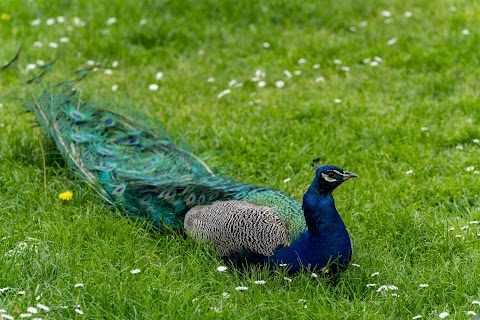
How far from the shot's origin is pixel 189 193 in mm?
4512

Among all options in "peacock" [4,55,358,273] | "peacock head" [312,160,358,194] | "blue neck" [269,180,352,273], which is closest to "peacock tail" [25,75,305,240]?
"peacock" [4,55,358,273]

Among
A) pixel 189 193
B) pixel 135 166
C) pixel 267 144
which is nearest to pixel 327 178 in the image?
pixel 189 193

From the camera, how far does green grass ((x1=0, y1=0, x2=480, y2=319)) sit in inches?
147

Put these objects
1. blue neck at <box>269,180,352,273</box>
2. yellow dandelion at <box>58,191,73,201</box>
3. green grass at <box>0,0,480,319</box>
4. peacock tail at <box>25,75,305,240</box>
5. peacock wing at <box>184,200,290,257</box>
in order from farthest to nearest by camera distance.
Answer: yellow dandelion at <box>58,191,73,201</box> → peacock tail at <box>25,75,305,240</box> → peacock wing at <box>184,200,290,257</box> → blue neck at <box>269,180,352,273</box> → green grass at <box>0,0,480,319</box>

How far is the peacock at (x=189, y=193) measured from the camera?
13.0 ft

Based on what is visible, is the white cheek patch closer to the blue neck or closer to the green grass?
the blue neck

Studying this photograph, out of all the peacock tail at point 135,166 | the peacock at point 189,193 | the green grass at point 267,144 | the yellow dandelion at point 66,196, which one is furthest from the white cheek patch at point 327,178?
the yellow dandelion at point 66,196

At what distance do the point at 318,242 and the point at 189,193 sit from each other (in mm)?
914

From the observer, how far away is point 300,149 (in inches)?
229

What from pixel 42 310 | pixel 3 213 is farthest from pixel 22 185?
pixel 42 310

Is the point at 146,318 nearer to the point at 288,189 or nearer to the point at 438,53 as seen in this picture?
the point at 288,189

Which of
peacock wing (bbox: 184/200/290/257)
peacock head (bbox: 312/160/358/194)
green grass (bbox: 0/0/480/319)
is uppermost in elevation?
peacock head (bbox: 312/160/358/194)

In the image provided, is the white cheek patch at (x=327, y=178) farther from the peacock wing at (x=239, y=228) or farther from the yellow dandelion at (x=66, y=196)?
the yellow dandelion at (x=66, y=196)

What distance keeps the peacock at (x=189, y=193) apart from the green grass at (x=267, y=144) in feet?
0.33
